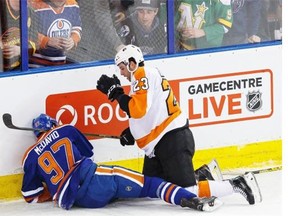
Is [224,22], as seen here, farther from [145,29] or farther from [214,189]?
[214,189]

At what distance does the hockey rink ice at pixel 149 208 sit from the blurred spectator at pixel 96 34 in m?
0.85

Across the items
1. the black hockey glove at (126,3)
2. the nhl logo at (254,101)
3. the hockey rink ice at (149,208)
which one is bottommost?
the hockey rink ice at (149,208)

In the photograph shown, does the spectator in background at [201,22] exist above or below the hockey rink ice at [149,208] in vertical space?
above

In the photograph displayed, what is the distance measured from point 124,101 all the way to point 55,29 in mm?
625

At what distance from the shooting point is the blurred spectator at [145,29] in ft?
20.5

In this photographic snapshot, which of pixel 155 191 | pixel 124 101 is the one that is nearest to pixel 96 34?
pixel 124 101

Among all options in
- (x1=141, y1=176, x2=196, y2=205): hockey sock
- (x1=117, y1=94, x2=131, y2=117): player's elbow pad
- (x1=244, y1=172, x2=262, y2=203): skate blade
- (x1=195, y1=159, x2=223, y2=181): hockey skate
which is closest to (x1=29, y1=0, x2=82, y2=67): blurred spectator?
(x1=117, y1=94, x2=131, y2=117): player's elbow pad

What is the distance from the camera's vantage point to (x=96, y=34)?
613 centimetres

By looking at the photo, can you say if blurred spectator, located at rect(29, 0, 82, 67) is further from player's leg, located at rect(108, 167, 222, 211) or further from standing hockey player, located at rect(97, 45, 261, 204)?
player's leg, located at rect(108, 167, 222, 211)

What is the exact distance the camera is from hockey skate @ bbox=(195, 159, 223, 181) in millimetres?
6125

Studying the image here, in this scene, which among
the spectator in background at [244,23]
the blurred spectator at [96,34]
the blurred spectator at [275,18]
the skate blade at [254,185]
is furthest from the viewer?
the blurred spectator at [275,18]

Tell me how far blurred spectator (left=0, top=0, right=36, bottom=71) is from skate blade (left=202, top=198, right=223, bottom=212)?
4.14 ft

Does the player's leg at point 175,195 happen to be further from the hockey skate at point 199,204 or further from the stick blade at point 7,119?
the stick blade at point 7,119

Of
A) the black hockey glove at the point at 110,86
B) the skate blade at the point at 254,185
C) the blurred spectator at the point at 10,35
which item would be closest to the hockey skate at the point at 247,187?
the skate blade at the point at 254,185
